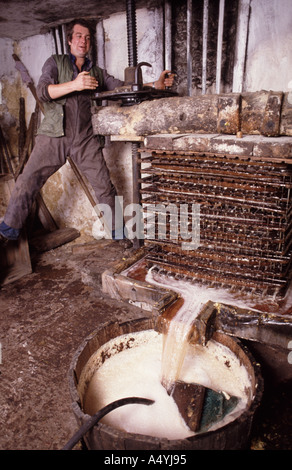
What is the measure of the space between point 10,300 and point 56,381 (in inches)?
53.6

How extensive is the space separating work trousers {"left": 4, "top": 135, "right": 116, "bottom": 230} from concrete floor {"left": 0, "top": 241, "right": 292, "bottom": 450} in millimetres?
749

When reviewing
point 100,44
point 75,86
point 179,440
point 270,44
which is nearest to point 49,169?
point 75,86

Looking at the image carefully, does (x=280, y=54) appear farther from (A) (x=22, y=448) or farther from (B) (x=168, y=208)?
(A) (x=22, y=448)

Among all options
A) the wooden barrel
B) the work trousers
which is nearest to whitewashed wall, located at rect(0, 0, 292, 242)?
the work trousers

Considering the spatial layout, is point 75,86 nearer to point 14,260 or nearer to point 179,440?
point 14,260

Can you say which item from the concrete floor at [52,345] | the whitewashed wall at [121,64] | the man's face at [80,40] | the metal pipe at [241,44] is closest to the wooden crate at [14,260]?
the concrete floor at [52,345]

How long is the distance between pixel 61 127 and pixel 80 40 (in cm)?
99

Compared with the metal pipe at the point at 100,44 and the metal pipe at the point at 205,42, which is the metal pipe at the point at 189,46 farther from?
the metal pipe at the point at 100,44

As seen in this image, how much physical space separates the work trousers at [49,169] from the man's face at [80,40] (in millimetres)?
934

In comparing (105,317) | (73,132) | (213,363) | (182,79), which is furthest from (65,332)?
(182,79)

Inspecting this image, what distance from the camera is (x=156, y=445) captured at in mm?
1283

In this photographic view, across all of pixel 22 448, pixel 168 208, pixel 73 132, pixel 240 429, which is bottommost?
pixel 22 448

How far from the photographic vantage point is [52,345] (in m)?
2.62

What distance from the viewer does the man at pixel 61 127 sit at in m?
3.56
